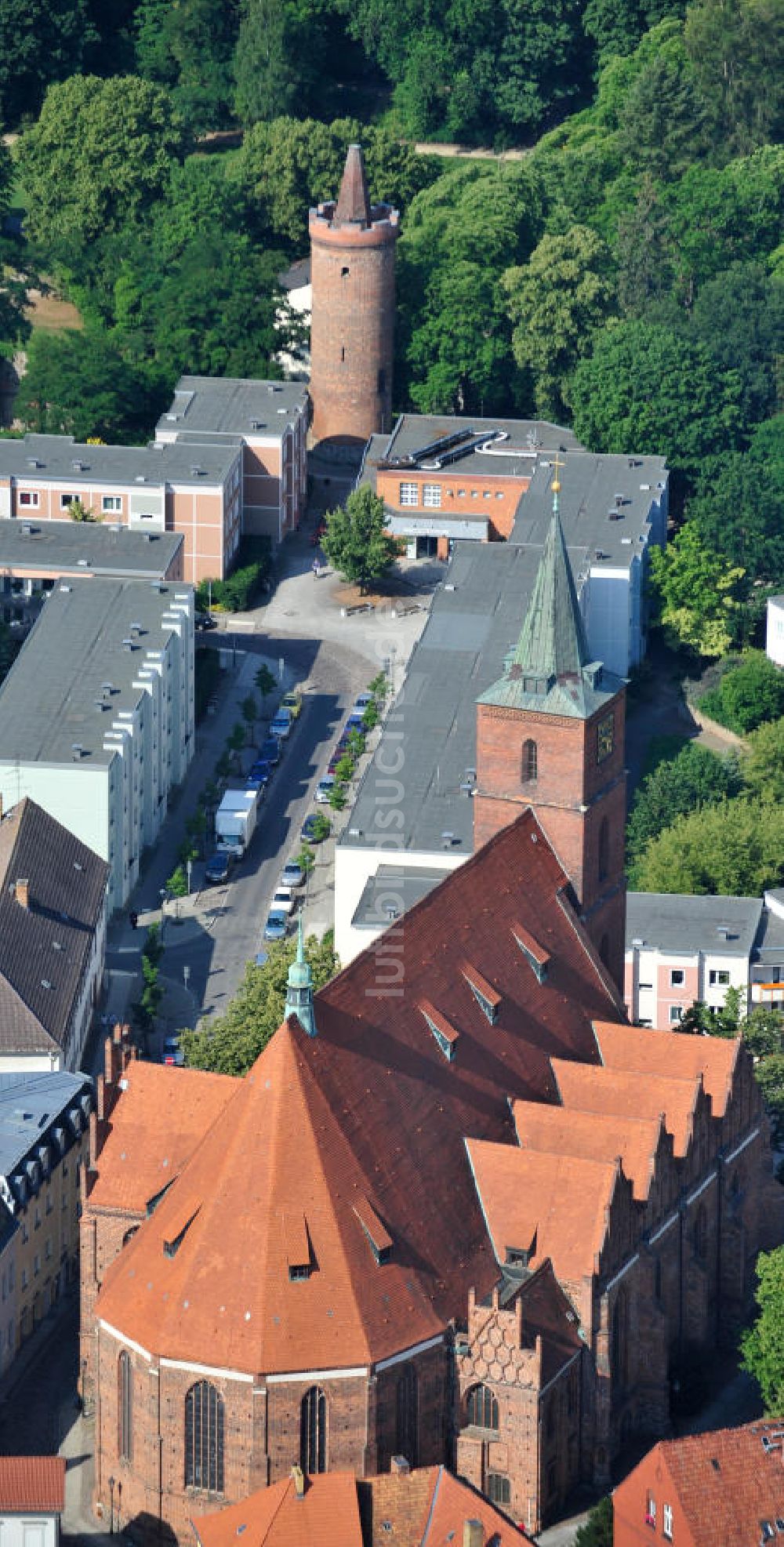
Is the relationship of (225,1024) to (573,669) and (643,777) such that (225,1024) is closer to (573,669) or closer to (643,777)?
(573,669)

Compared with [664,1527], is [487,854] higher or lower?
higher

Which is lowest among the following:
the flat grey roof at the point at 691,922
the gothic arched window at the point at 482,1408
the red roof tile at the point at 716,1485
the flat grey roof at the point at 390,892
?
the flat grey roof at the point at 691,922

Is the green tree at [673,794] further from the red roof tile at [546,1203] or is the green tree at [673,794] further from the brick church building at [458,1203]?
the red roof tile at [546,1203]

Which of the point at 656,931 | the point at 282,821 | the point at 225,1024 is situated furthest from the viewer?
the point at 282,821

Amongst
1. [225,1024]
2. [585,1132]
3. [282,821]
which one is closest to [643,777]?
[282,821]

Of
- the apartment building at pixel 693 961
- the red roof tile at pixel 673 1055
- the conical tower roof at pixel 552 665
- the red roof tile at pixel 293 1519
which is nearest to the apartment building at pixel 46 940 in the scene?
the conical tower roof at pixel 552 665
